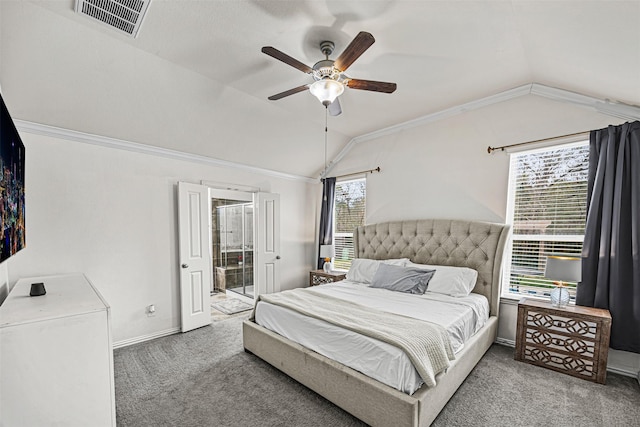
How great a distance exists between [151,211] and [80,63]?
1698 mm

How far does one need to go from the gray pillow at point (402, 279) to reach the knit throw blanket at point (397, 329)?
83 cm

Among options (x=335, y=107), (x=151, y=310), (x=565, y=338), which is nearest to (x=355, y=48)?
(x=335, y=107)

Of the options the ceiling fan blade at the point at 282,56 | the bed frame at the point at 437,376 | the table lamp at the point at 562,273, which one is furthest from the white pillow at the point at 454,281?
the ceiling fan blade at the point at 282,56

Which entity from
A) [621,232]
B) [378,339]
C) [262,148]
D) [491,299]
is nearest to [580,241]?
[621,232]

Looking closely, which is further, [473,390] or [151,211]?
[151,211]

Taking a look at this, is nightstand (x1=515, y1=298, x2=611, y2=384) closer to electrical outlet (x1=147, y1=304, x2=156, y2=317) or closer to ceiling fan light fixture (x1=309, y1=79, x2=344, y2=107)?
ceiling fan light fixture (x1=309, y1=79, x2=344, y2=107)

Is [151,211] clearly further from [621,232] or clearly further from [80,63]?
[621,232]

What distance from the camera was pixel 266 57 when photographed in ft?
8.25

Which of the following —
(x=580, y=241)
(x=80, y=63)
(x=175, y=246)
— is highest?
(x=80, y=63)

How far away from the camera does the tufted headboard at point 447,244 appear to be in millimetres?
3166

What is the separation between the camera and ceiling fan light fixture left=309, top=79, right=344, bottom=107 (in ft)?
6.80

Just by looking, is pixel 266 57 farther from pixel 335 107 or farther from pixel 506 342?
pixel 506 342

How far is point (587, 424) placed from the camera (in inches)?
76.0

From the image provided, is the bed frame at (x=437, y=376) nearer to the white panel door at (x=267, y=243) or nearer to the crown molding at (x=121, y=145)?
the white panel door at (x=267, y=243)
